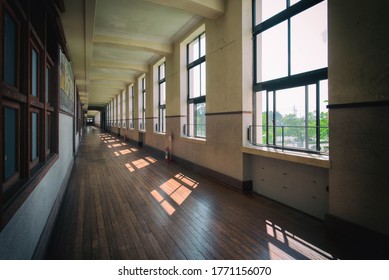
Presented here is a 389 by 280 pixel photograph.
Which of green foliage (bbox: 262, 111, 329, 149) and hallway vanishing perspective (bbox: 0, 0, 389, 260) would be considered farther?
green foliage (bbox: 262, 111, 329, 149)

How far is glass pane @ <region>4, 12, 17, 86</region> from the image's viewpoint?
1.51 m

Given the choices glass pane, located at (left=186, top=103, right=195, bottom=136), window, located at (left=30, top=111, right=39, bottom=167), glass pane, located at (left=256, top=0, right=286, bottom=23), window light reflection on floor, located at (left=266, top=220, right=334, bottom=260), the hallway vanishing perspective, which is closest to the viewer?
the hallway vanishing perspective

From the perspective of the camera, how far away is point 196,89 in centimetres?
600

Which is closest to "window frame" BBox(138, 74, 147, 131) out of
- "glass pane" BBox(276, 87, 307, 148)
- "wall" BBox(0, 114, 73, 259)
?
"glass pane" BBox(276, 87, 307, 148)

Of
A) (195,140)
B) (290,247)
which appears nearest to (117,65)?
(195,140)

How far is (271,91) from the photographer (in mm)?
3662

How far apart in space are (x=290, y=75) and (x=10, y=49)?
3.12 metres

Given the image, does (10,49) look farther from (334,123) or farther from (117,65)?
(117,65)

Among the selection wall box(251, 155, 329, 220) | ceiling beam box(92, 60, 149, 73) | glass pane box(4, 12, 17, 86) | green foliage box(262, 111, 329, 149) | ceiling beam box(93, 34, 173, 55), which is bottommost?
wall box(251, 155, 329, 220)

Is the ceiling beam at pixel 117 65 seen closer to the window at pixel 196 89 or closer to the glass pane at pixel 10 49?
the window at pixel 196 89

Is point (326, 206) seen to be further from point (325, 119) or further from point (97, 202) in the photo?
point (97, 202)

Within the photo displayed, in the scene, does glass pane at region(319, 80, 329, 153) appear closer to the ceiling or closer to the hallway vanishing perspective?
the hallway vanishing perspective

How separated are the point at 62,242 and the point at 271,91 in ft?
11.0

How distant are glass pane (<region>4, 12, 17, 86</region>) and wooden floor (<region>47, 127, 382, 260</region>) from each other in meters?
1.50
